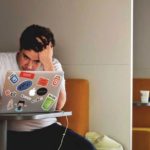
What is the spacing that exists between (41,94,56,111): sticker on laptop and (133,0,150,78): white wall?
290 centimetres

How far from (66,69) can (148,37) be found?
191cm

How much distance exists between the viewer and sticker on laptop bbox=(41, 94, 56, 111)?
2.12 metres

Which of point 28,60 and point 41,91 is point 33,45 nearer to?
→ point 28,60

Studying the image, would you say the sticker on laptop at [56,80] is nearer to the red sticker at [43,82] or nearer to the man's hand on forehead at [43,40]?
the red sticker at [43,82]

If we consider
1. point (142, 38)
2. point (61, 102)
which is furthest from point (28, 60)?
point (142, 38)

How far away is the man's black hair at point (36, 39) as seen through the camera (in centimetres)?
258

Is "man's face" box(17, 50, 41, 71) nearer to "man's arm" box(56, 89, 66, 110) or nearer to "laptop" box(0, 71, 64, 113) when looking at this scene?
"man's arm" box(56, 89, 66, 110)

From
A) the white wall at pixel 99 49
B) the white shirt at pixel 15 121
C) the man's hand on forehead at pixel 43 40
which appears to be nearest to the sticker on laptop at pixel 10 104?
the white shirt at pixel 15 121

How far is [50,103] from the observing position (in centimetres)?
215

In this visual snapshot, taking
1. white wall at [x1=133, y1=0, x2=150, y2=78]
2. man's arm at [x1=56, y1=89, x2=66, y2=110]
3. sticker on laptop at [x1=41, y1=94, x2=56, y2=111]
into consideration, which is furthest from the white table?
white wall at [x1=133, y1=0, x2=150, y2=78]

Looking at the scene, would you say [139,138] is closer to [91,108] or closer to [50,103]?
[91,108]

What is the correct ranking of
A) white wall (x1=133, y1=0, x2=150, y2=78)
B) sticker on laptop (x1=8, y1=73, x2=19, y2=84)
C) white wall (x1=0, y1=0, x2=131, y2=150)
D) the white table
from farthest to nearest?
1. white wall (x1=133, y1=0, x2=150, y2=78)
2. white wall (x1=0, y1=0, x2=131, y2=150)
3. sticker on laptop (x1=8, y1=73, x2=19, y2=84)
4. the white table

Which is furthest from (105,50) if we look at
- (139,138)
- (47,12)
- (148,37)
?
(148,37)

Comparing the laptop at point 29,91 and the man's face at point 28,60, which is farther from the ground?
the man's face at point 28,60
